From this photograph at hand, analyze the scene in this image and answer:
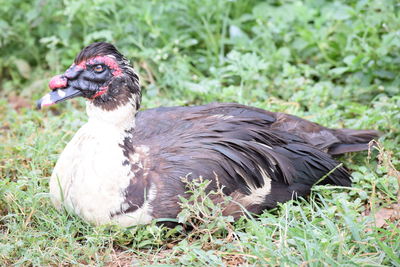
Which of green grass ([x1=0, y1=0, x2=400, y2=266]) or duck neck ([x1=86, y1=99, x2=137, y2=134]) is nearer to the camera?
green grass ([x1=0, y1=0, x2=400, y2=266])

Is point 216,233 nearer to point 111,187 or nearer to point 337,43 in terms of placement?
point 111,187

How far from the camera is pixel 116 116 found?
379 cm

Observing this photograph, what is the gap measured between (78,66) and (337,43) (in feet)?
9.74

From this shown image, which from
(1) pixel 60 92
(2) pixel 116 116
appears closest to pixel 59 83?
(1) pixel 60 92

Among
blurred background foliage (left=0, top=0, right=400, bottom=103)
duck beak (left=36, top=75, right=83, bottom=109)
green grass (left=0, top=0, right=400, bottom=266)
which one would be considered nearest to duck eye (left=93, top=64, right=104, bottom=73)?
duck beak (left=36, top=75, right=83, bottom=109)

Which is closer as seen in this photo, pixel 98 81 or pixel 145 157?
pixel 98 81

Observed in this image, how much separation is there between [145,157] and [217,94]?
1699 mm

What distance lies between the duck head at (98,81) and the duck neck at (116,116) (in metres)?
0.02

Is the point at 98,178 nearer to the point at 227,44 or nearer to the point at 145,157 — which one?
the point at 145,157

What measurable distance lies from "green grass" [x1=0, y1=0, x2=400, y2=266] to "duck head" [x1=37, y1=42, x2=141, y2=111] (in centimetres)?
74

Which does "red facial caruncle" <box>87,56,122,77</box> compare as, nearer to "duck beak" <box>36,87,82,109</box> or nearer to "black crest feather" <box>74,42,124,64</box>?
"black crest feather" <box>74,42,124,64</box>

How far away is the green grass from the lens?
356 centimetres

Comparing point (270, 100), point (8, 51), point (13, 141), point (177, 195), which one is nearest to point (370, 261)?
point (177, 195)

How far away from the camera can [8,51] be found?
248 inches
